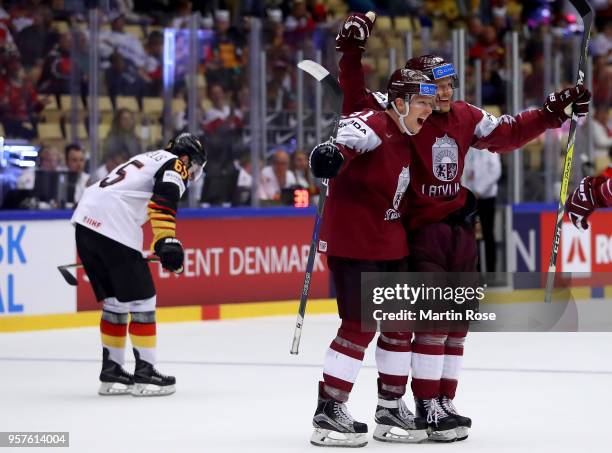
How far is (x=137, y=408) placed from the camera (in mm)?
6914

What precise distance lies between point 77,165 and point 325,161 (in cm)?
566

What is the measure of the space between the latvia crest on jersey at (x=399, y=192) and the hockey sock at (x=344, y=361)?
446mm

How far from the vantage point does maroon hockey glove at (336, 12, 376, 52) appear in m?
6.17

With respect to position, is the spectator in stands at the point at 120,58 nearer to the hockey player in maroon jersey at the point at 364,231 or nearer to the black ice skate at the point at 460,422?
the hockey player in maroon jersey at the point at 364,231

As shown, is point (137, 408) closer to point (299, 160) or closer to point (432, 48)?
point (299, 160)

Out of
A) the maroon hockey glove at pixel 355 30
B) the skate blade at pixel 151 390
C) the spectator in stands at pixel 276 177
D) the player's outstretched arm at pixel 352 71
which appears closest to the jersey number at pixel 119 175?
the skate blade at pixel 151 390

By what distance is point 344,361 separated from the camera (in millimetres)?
5648

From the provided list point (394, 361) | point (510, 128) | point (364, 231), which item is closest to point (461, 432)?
point (394, 361)

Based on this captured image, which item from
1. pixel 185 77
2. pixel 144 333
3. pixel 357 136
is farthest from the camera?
pixel 185 77

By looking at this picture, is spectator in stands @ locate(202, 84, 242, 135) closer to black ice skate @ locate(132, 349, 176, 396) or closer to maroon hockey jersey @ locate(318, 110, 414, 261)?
black ice skate @ locate(132, 349, 176, 396)

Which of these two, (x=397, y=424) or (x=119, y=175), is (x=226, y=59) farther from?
(x=397, y=424)

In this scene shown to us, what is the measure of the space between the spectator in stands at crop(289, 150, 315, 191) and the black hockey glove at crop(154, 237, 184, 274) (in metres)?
4.64

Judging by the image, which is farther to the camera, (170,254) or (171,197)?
(171,197)

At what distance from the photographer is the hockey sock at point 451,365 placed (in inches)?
236
